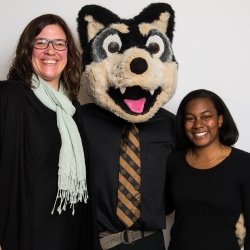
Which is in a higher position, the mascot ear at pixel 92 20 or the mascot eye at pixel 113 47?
the mascot ear at pixel 92 20

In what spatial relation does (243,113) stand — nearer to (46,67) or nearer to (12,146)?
(46,67)

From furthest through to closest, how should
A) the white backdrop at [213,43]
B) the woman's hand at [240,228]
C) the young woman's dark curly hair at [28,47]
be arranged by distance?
the white backdrop at [213,43] → the woman's hand at [240,228] → the young woman's dark curly hair at [28,47]

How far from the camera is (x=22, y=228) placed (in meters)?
1.35

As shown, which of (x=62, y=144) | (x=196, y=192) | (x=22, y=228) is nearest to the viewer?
(x=22, y=228)

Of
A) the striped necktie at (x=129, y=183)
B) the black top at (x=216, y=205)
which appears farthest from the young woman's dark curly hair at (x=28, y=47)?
the black top at (x=216, y=205)

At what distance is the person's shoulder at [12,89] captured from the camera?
138 cm

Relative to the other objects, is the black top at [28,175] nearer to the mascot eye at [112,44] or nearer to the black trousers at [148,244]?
the black trousers at [148,244]

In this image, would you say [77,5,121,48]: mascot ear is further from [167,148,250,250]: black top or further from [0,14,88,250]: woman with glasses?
[167,148,250,250]: black top

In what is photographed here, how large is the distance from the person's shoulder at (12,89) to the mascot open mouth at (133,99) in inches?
15.8

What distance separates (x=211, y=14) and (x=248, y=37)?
0.24 metres

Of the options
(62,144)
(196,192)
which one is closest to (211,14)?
(196,192)

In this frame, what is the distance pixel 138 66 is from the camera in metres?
1.59

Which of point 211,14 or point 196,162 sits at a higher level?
point 211,14

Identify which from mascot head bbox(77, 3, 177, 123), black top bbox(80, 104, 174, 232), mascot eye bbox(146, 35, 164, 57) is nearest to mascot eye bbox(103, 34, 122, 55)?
mascot head bbox(77, 3, 177, 123)
